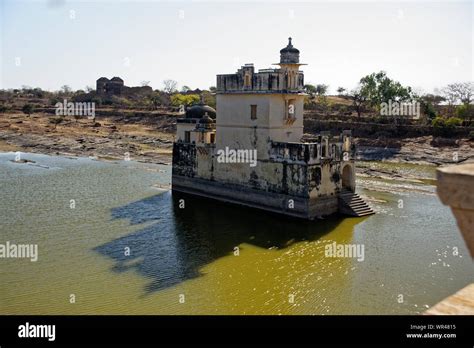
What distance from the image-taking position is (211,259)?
1881 centimetres

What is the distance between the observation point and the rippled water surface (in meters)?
15.1

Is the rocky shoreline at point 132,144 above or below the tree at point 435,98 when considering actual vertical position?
below

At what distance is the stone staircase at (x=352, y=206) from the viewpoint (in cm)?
2517

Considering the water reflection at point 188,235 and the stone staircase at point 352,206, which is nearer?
the water reflection at point 188,235

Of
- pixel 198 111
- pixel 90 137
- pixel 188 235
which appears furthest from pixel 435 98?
pixel 188 235

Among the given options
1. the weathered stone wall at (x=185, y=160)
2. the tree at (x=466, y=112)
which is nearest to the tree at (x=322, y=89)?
the tree at (x=466, y=112)

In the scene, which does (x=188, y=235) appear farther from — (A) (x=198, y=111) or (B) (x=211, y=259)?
(A) (x=198, y=111)

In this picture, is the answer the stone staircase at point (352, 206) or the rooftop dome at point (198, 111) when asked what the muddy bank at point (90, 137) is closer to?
the rooftop dome at point (198, 111)

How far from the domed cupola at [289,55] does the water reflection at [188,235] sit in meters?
7.99

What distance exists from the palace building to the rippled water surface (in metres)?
1.09

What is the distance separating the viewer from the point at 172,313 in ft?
46.9

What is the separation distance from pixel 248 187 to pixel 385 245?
8.55 meters
